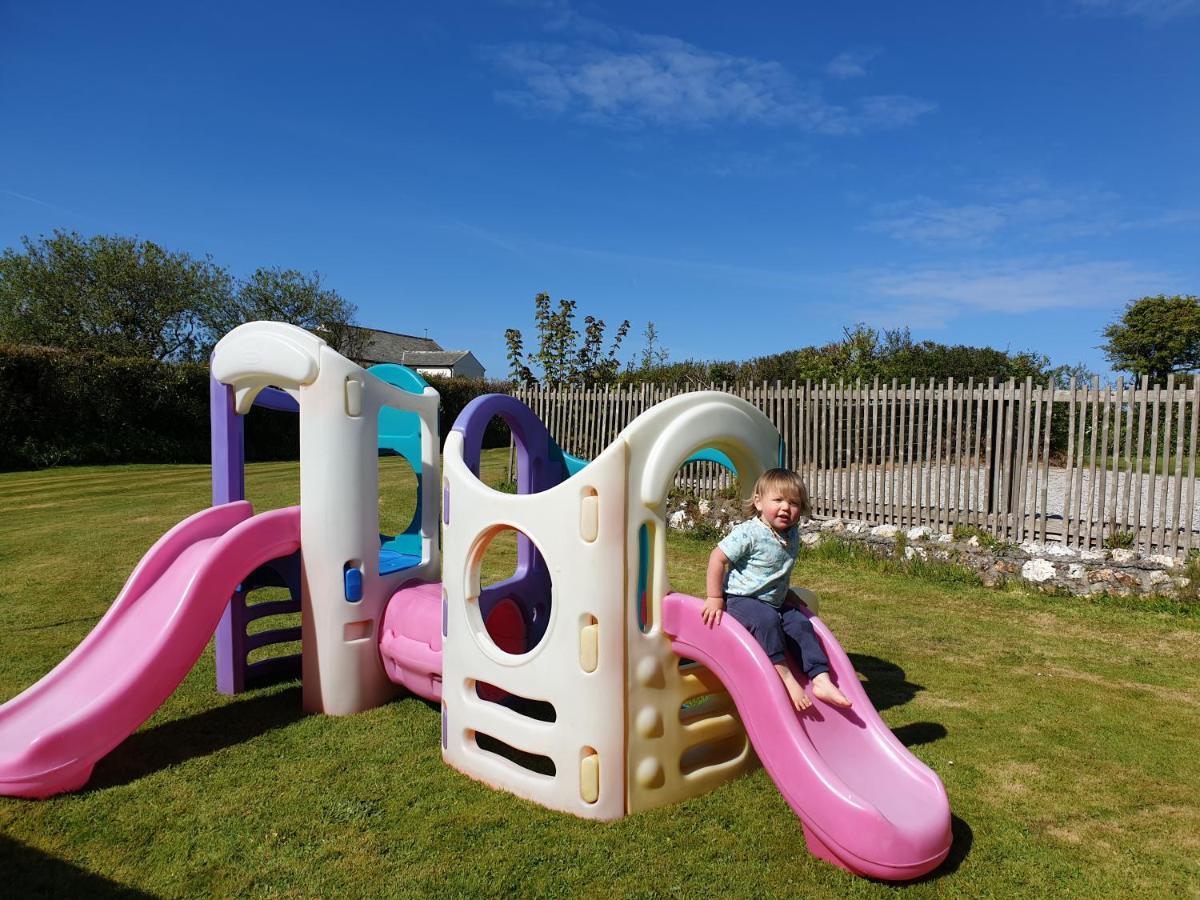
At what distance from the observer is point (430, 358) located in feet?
239

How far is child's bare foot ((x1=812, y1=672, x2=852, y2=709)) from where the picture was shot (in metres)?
3.30

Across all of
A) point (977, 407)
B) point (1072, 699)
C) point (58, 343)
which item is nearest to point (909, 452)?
point (977, 407)

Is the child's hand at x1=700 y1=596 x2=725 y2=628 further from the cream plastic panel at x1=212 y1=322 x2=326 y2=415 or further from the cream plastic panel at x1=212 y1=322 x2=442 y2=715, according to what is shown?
the cream plastic panel at x1=212 y1=322 x2=326 y2=415

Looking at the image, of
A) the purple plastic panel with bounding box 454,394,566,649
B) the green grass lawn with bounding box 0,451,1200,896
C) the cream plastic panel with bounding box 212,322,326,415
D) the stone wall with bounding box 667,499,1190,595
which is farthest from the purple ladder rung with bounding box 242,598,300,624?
the stone wall with bounding box 667,499,1190,595

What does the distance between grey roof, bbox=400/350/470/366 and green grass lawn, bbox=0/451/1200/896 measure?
66.9m

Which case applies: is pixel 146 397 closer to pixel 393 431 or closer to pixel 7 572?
pixel 7 572

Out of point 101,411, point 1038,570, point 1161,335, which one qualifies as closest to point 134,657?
point 1038,570

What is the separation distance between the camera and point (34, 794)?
3.67 m

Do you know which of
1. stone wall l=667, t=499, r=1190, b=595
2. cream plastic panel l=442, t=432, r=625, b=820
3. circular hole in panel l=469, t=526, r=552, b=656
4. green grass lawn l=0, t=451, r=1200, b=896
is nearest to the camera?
green grass lawn l=0, t=451, r=1200, b=896

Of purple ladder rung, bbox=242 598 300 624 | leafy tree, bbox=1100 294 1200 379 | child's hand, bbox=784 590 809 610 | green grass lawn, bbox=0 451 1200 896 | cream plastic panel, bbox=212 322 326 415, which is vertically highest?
leafy tree, bbox=1100 294 1200 379

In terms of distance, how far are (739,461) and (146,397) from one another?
19919mm

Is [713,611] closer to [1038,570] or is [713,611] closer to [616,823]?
[616,823]

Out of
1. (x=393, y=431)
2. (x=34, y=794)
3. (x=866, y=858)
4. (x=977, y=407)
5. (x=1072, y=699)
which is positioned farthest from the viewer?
(x=977, y=407)

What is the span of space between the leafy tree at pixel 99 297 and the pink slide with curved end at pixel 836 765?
4166cm
